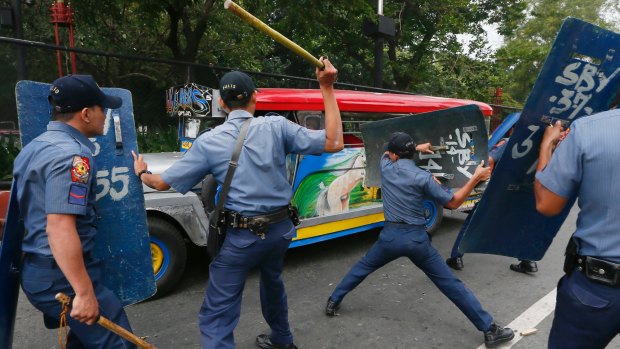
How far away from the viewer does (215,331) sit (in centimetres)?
231

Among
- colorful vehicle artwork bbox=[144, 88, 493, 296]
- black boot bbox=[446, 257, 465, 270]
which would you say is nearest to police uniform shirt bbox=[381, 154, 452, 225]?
colorful vehicle artwork bbox=[144, 88, 493, 296]

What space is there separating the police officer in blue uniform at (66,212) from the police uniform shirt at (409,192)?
6.73 ft

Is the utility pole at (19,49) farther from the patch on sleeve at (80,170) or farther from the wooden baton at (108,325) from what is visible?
the wooden baton at (108,325)

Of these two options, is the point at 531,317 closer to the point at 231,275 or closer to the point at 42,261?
the point at 231,275

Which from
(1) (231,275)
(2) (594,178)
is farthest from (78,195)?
(2) (594,178)

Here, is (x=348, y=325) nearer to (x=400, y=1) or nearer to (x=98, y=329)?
(x=98, y=329)

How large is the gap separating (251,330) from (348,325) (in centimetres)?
78

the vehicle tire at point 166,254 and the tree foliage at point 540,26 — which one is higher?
the tree foliage at point 540,26

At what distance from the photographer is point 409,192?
10.6 feet

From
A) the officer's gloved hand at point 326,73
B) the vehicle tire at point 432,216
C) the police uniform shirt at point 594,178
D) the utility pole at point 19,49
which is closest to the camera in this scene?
the police uniform shirt at point 594,178

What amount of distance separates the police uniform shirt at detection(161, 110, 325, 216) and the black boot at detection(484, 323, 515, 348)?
188 cm

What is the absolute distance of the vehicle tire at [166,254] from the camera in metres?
3.74

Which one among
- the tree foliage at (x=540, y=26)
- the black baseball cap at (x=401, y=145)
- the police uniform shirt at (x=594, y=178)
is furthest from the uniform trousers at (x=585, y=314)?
the tree foliage at (x=540, y=26)

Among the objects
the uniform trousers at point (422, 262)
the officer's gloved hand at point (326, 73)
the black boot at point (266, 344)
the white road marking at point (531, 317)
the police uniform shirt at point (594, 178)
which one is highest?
the officer's gloved hand at point (326, 73)
